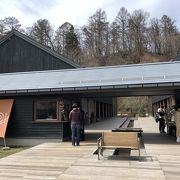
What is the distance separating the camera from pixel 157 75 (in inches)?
504

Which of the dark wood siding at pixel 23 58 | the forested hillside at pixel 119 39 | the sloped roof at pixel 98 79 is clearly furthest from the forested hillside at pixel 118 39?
the sloped roof at pixel 98 79

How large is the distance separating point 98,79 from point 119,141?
5188mm

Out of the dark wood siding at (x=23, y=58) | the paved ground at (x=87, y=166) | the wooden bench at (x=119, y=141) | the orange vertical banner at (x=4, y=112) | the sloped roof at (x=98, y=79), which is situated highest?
the dark wood siding at (x=23, y=58)

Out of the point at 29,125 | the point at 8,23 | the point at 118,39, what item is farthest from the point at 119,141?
the point at 118,39

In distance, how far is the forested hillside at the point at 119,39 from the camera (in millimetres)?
62000

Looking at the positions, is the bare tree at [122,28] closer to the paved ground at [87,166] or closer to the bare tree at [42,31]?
the bare tree at [42,31]

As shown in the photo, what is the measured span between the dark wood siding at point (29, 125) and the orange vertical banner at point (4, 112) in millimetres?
282

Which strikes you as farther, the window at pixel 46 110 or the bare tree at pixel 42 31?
the bare tree at pixel 42 31

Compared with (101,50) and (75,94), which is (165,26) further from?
(75,94)

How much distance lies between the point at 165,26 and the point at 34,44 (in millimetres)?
47723

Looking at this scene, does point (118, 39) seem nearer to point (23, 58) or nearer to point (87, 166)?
point (23, 58)

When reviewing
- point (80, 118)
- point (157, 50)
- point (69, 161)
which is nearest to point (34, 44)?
point (80, 118)

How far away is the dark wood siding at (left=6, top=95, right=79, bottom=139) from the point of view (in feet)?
44.9

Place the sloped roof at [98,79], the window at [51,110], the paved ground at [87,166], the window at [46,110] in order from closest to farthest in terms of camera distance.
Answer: the paved ground at [87,166] → the sloped roof at [98,79] → the window at [51,110] → the window at [46,110]
